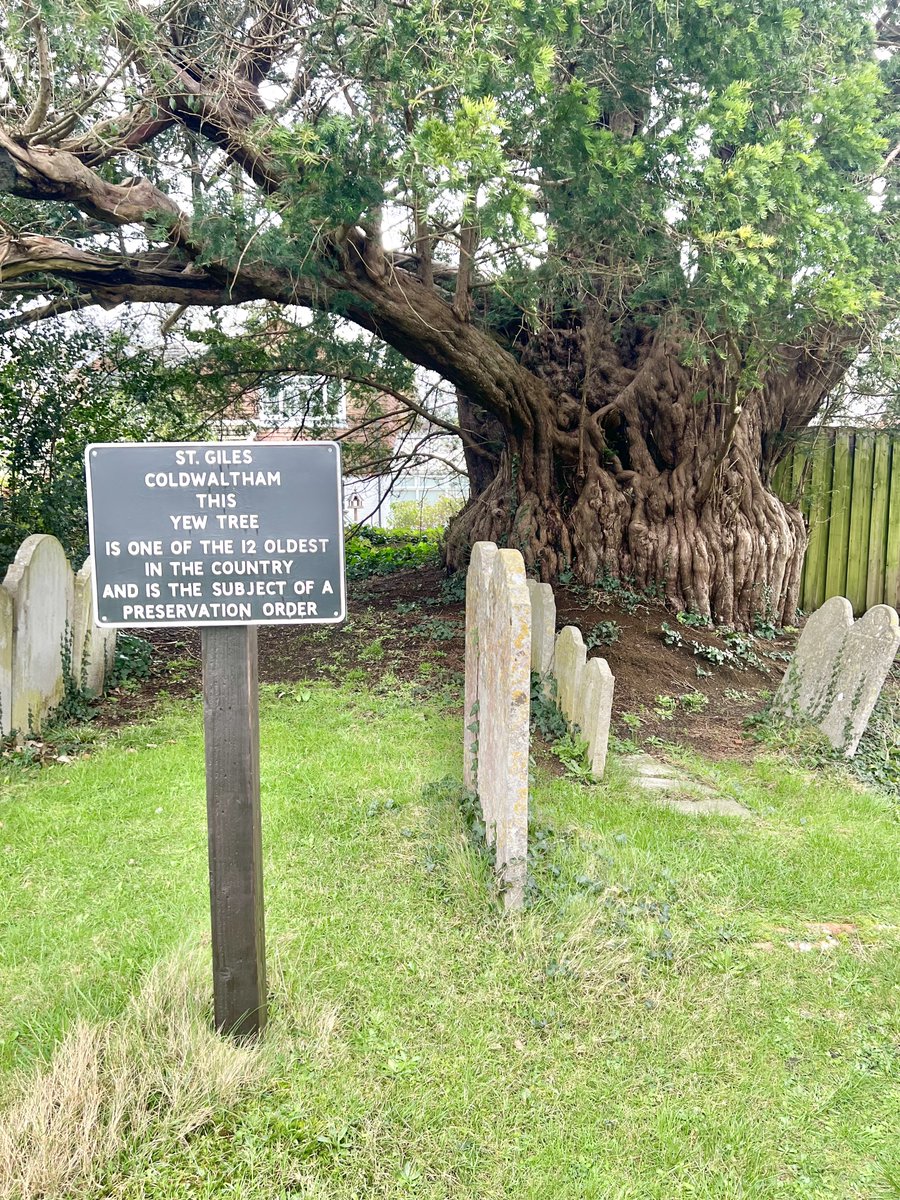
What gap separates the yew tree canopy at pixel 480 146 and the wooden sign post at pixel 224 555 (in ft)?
7.46

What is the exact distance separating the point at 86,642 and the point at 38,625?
77 cm

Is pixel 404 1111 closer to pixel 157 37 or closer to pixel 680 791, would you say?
pixel 680 791

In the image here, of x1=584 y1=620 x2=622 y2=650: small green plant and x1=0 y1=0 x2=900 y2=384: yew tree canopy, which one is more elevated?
x1=0 y1=0 x2=900 y2=384: yew tree canopy

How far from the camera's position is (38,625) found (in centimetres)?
529

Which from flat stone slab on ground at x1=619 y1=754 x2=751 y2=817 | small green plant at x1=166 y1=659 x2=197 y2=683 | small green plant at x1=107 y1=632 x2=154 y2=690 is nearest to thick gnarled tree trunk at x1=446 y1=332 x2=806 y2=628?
flat stone slab on ground at x1=619 y1=754 x2=751 y2=817

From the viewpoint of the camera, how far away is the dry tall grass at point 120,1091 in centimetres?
199

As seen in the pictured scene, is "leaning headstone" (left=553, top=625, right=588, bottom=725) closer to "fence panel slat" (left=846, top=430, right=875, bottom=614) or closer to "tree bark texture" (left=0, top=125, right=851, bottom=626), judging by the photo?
"tree bark texture" (left=0, top=125, right=851, bottom=626)

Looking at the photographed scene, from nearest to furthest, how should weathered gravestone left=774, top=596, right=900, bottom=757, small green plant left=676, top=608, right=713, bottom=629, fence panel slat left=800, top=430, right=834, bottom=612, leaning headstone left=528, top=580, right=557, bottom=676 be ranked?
weathered gravestone left=774, top=596, right=900, bottom=757, leaning headstone left=528, top=580, right=557, bottom=676, small green plant left=676, top=608, right=713, bottom=629, fence panel slat left=800, top=430, right=834, bottom=612

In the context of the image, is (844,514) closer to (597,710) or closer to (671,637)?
(671,637)

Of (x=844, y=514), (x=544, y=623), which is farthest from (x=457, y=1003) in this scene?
(x=844, y=514)

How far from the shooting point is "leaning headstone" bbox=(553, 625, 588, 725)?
5.05 meters

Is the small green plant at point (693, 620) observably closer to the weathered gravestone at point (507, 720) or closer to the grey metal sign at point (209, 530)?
the weathered gravestone at point (507, 720)

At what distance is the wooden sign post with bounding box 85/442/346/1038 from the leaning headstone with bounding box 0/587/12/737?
3157 millimetres

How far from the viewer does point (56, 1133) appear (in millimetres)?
2031
